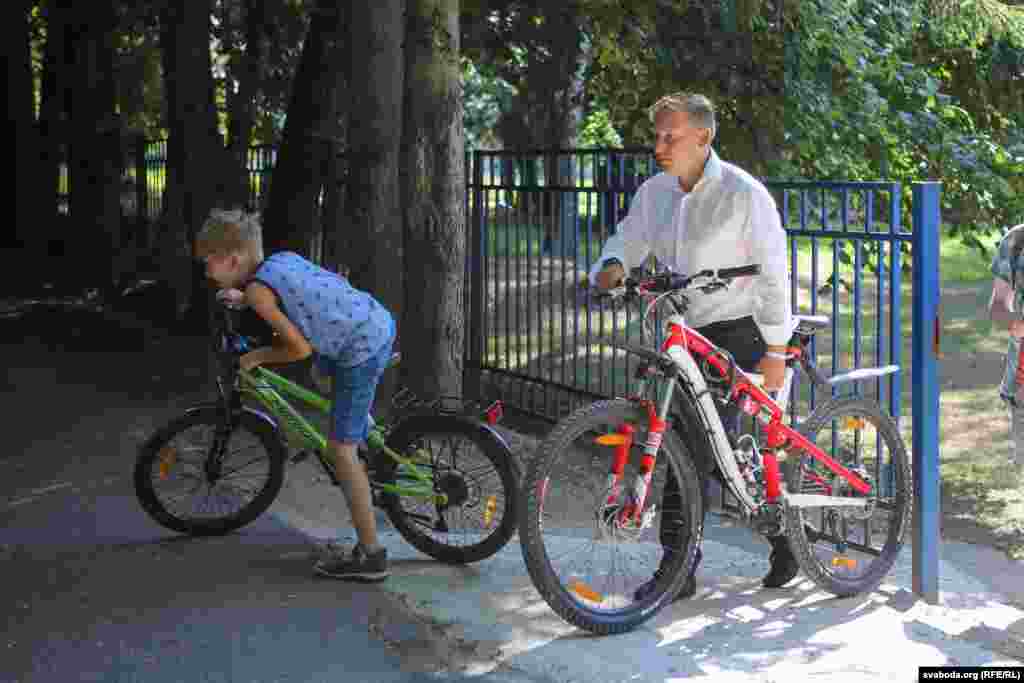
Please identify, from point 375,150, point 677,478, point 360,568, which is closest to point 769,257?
point 677,478

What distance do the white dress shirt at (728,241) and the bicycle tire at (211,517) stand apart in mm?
1701

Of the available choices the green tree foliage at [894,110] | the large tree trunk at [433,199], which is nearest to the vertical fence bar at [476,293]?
the large tree trunk at [433,199]

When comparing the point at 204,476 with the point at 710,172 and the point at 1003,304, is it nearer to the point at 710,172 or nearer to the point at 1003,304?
the point at 710,172

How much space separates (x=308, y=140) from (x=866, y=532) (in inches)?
321

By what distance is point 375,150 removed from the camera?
9.27 m

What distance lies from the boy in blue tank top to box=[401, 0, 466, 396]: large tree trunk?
2.44 m

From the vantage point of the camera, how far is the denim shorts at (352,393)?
20.2 ft

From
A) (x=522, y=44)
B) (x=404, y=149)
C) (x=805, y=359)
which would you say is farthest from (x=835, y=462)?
(x=522, y=44)

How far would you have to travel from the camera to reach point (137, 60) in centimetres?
2352

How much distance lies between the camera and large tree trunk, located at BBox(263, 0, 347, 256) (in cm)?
1332

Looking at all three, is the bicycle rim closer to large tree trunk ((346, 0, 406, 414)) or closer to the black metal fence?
the black metal fence

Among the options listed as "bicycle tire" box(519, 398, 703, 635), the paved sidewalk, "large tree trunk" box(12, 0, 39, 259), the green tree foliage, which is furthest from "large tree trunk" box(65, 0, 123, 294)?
"bicycle tire" box(519, 398, 703, 635)

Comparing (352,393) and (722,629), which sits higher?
(352,393)

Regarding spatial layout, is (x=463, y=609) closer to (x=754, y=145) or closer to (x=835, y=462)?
(x=835, y=462)
